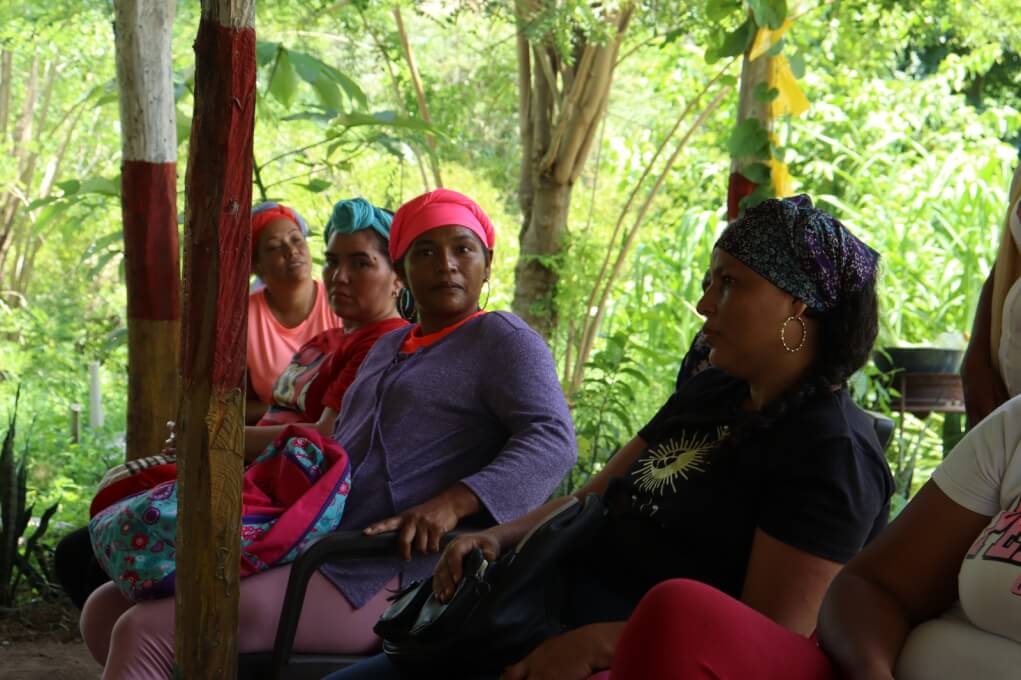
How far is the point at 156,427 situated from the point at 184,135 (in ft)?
3.38

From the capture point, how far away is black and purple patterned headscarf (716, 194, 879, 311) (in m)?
1.99

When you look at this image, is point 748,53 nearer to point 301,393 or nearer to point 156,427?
point 301,393

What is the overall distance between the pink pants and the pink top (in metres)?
1.26

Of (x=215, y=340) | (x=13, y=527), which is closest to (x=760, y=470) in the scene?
(x=215, y=340)

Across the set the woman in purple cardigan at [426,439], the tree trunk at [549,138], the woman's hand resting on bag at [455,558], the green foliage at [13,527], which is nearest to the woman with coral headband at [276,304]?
the woman in purple cardigan at [426,439]

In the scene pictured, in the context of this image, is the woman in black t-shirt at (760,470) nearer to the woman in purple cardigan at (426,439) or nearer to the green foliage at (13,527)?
the woman in purple cardigan at (426,439)

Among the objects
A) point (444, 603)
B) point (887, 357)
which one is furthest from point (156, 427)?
point (887, 357)

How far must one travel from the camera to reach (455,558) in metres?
2.12

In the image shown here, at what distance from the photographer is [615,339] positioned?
13.4ft

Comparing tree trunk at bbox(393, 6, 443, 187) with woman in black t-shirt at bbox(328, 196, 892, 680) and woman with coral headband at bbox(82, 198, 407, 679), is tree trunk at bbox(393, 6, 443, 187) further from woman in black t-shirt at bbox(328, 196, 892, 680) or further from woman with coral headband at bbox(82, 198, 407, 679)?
woman in black t-shirt at bbox(328, 196, 892, 680)

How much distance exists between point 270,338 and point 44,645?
1377 mm

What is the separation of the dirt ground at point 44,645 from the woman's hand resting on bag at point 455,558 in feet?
6.76

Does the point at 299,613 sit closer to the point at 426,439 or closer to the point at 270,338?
the point at 426,439

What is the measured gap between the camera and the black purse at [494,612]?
6.37 ft
